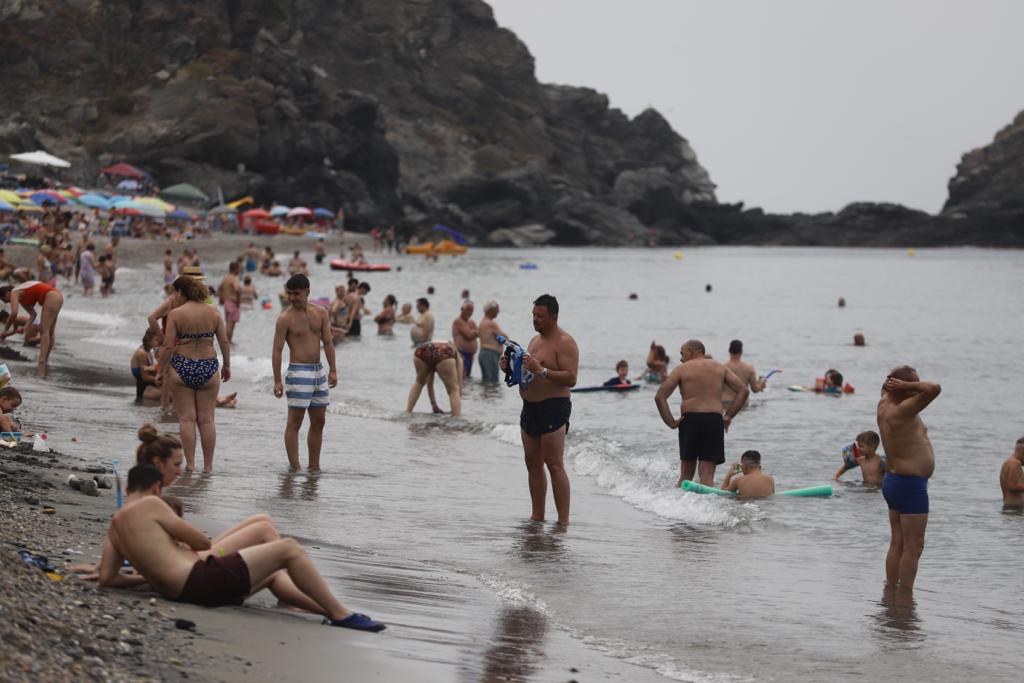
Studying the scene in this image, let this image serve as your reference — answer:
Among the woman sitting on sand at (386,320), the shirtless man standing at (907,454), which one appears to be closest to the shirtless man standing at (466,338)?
the woman sitting on sand at (386,320)

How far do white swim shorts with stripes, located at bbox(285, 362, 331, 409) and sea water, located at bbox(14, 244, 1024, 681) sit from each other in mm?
701

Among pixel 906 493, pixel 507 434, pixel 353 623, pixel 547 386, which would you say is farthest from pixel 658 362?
pixel 353 623

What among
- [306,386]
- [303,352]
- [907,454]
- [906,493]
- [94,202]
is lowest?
[906,493]

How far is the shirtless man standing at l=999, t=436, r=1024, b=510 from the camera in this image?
1280 centimetres

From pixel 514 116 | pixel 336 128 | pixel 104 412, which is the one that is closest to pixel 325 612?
pixel 104 412

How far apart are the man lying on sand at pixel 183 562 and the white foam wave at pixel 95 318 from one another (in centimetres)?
2349

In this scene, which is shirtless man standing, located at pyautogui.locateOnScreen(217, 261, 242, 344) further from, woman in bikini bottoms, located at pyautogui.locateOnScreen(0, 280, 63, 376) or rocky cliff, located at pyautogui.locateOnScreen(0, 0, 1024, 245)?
rocky cliff, located at pyautogui.locateOnScreen(0, 0, 1024, 245)

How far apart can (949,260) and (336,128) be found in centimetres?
6396

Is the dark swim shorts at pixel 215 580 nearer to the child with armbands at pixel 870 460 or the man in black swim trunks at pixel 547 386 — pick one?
the man in black swim trunks at pixel 547 386

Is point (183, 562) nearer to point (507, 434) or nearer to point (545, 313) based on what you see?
point (545, 313)

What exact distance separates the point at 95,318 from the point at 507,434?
17.3m

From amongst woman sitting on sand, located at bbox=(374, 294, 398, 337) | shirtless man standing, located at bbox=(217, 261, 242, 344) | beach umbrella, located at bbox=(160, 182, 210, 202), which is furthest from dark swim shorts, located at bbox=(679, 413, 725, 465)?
beach umbrella, located at bbox=(160, 182, 210, 202)

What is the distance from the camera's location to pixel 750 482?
12781mm

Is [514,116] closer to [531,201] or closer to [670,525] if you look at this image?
[531,201]
